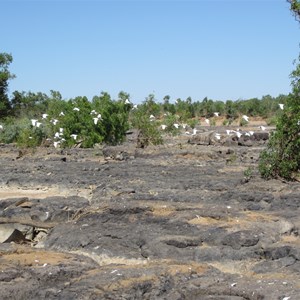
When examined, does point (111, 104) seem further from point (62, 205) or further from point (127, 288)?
point (127, 288)

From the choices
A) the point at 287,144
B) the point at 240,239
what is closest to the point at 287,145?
the point at 287,144

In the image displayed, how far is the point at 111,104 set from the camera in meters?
26.8

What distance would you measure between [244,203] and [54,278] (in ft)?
18.4

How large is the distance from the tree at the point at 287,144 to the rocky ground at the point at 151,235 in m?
0.51

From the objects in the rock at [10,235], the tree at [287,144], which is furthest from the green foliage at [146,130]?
the rock at [10,235]

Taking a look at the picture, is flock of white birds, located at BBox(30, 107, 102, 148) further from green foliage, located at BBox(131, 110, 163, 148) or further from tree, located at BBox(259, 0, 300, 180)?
tree, located at BBox(259, 0, 300, 180)

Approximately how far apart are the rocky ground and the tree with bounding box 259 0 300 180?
1.68ft

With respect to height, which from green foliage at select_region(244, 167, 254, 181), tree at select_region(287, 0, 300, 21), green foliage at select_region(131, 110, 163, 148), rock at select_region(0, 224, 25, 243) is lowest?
rock at select_region(0, 224, 25, 243)

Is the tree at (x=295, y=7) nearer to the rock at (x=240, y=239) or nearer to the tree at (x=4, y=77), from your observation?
the rock at (x=240, y=239)

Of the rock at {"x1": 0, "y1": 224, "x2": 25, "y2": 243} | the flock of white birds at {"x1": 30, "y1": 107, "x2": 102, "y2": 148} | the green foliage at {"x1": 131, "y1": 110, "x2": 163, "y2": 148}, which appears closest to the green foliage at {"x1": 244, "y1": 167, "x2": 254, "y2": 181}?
the rock at {"x1": 0, "y1": 224, "x2": 25, "y2": 243}

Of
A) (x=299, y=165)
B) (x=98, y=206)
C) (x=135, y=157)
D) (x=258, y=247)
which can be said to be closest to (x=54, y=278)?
(x=258, y=247)

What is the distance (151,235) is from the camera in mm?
9336

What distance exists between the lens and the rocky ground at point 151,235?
21.6 feet

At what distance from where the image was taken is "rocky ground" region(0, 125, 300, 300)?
660 cm
